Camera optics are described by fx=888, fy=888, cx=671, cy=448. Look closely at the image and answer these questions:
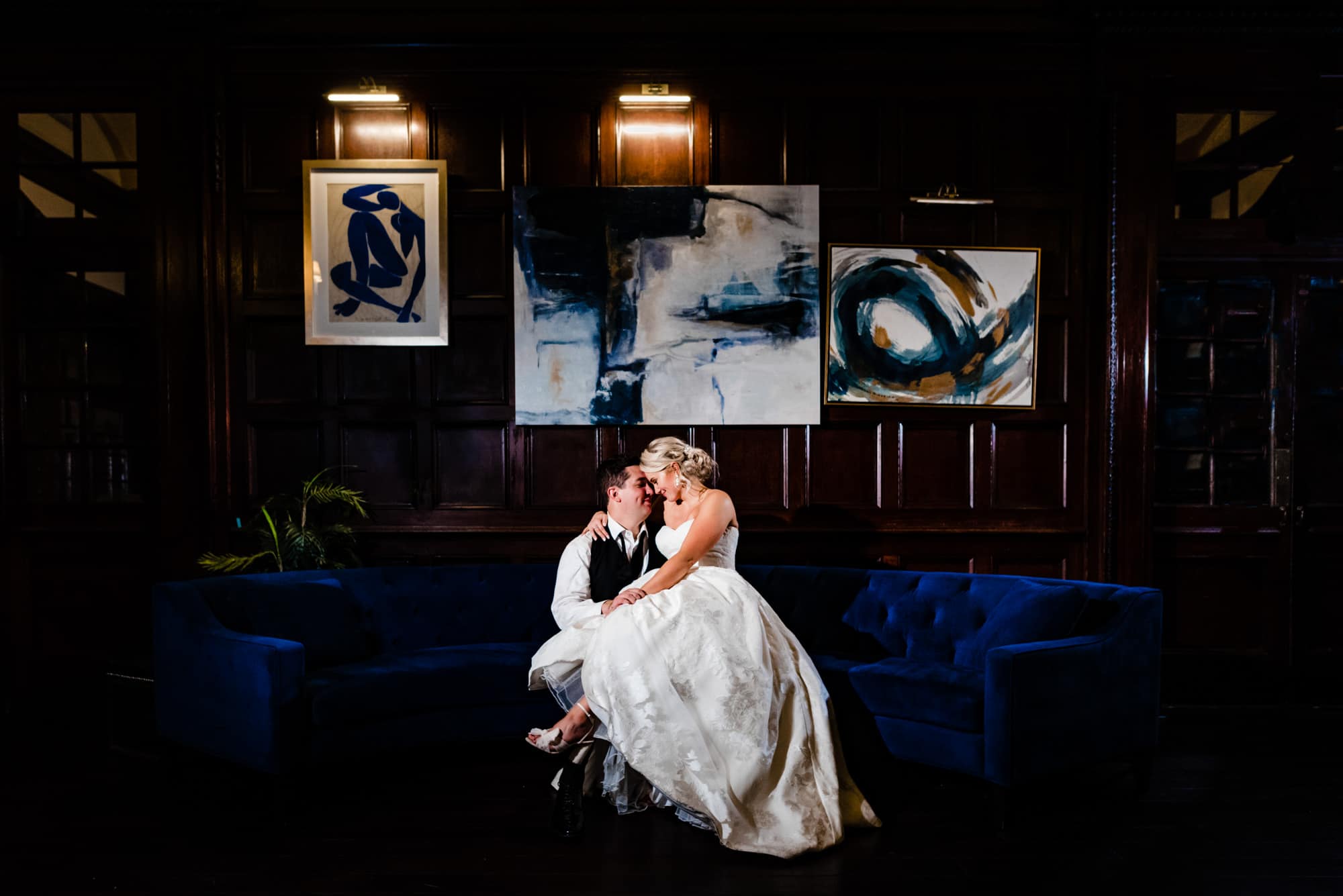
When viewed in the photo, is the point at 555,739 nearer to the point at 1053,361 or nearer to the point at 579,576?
the point at 579,576

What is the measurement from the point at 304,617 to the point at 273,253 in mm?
2220

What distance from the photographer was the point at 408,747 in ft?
12.2

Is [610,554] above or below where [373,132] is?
below

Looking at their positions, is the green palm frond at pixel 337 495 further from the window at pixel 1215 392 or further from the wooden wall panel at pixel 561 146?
the window at pixel 1215 392

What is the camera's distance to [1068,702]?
3328 millimetres

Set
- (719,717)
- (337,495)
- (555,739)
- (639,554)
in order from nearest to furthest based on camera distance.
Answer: (719,717)
(555,739)
(639,554)
(337,495)

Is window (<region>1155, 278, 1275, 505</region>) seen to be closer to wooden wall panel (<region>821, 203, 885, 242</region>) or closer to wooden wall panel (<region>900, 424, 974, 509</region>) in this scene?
wooden wall panel (<region>900, 424, 974, 509</region>)

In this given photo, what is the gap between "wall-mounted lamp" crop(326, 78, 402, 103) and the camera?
4.91 meters

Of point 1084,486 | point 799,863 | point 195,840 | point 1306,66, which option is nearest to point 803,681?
point 799,863

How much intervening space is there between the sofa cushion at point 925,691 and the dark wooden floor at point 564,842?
323mm

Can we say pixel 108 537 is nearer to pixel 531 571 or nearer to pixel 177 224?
pixel 177 224

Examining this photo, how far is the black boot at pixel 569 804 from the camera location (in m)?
3.08

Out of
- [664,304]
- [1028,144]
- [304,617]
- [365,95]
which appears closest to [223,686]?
[304,617]

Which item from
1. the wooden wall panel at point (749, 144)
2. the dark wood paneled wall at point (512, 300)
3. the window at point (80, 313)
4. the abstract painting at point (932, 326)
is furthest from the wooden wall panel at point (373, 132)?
the abstract painting at point (932, 326)
